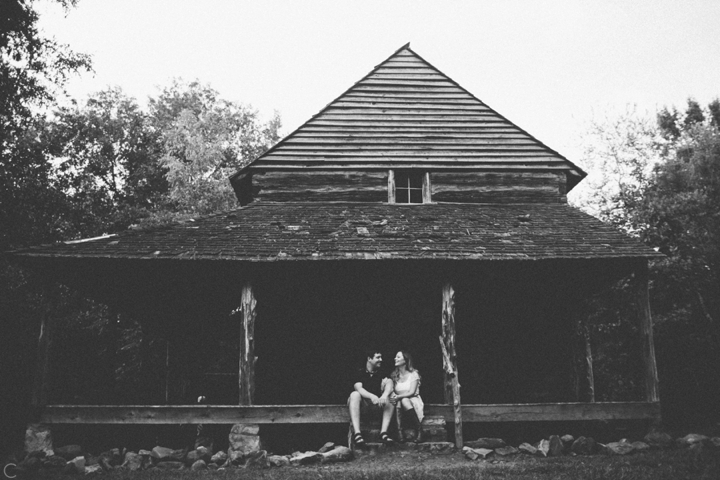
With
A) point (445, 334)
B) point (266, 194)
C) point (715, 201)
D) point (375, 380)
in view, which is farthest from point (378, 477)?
point (715, 201)

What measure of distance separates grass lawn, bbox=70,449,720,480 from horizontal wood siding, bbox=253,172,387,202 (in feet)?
20.9

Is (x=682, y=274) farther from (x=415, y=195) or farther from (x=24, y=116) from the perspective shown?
(x=24, y=116)

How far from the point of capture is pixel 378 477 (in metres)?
6.97

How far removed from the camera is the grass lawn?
23.2ft

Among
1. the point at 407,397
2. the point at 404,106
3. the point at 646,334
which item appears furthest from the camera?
the point at 404,106

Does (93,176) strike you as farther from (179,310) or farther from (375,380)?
(375,380)

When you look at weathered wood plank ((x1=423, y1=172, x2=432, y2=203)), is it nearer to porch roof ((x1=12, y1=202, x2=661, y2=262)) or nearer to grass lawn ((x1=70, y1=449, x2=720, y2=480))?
porch roof ((x1=12, y1=202, x2=661, y2=262))

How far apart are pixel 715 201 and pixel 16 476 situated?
818 inches

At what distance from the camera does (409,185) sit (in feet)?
45.0

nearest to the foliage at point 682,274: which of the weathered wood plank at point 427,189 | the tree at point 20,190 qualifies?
the weathered wood plank at point 427,189

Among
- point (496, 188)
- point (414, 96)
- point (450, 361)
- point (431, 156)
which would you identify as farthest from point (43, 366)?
point (414, 96)

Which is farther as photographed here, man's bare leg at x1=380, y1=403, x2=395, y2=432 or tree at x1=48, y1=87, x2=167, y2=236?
tree at x1=48, y1=87, x2=167, y2=236

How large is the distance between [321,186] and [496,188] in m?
3.93

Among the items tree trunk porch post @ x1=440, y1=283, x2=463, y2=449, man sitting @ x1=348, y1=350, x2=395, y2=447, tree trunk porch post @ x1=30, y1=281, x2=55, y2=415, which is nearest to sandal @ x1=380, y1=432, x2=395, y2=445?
man sitting @ x1=348, y1=350, x2=395, y2=447
